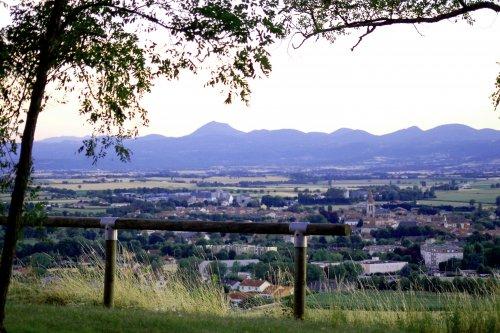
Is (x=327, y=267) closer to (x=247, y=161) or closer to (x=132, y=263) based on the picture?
(x=132, y=263)

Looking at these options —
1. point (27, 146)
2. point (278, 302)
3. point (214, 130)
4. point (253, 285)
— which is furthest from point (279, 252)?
point (214, 130)

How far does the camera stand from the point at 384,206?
3622 centimetres

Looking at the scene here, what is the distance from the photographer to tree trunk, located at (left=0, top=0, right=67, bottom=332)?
6.90m

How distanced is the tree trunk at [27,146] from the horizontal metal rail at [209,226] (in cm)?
112

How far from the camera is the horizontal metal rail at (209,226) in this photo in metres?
8.30

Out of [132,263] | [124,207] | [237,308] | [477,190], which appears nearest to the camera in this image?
[237,308]

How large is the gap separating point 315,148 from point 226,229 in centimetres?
8338

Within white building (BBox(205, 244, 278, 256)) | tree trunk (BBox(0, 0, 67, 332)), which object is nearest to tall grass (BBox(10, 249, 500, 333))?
tree trunk (BBox(0, 0, 67, 332))

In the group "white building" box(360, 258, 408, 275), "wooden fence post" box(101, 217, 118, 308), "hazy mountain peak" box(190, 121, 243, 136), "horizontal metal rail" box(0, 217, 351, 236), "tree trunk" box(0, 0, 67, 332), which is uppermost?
"hazy mountain peak" box(190, 121, 243, 136)

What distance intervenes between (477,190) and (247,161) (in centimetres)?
4079

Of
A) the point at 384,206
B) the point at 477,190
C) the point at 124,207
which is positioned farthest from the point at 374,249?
the point at 477,190

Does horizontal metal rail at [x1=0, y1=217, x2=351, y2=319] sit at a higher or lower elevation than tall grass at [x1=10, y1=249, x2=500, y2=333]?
higher

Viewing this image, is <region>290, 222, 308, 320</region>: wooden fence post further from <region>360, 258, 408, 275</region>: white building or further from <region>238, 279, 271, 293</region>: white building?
<region>360, 258, 408, 275</region>: white building

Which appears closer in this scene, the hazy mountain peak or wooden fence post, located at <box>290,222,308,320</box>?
wooden fence post, located at <box>290,222,308,320</box>
